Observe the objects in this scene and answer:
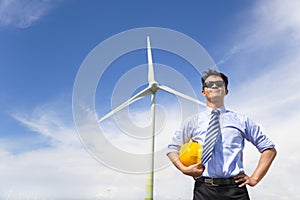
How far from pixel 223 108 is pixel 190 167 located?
3.41 feet

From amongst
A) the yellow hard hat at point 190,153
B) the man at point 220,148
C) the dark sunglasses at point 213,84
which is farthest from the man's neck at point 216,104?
the yellow hard hat at point 190,153

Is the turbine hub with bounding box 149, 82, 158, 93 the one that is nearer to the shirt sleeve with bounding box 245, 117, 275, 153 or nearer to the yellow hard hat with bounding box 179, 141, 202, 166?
the shirt sleeve with bounding box 245, 117, 275, 153

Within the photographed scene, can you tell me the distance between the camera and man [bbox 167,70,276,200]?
5293 millimetres

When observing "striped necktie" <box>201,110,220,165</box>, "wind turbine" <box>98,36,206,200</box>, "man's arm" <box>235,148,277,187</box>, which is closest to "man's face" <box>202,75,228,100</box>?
"striped necktie" <box>201,110,220,165</box>

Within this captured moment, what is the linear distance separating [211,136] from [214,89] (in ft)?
2.34

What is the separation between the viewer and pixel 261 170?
5.41 m

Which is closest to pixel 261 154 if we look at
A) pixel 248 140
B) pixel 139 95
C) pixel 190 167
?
pixel 248 140

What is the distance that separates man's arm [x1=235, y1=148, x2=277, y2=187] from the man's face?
0.99m

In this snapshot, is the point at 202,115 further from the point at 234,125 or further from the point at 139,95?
the point at 139,95

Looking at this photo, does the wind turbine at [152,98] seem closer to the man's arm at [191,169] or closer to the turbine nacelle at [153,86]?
the turbine nacelle at [153,86]

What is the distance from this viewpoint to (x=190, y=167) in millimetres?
5285

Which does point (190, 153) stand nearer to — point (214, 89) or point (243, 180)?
point (243, 180)

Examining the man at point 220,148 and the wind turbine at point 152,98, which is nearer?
the man at point 220,148

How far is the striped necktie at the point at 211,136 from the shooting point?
5.30 meters
